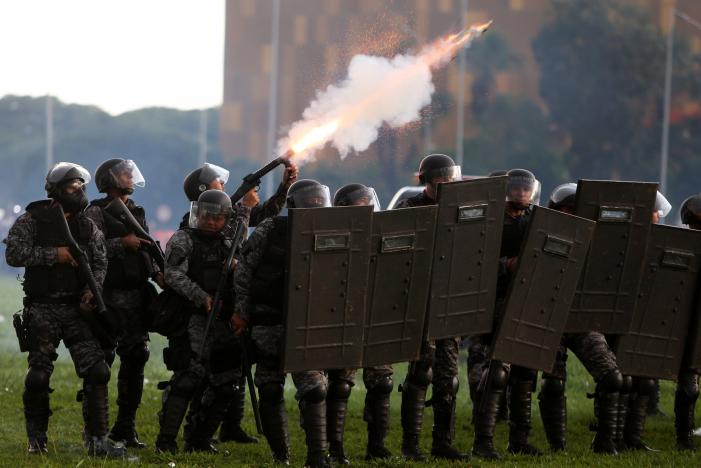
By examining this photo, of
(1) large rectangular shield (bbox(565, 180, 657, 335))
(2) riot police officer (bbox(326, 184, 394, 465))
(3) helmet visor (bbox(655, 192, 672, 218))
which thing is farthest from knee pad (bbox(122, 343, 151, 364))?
(3) helmet visor (bbox(655, 192, 672, 218))

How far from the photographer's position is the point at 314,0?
5738 centimetres

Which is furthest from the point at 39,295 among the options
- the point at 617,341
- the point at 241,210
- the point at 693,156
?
the point at 693,156

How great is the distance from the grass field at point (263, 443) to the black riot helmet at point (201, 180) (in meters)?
1.98

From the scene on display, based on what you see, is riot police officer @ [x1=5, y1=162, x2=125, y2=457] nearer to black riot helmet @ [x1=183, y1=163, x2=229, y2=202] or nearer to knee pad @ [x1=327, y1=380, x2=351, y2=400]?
black riot helmet @ [x1=183, y1=163, x2=229, y2=202]

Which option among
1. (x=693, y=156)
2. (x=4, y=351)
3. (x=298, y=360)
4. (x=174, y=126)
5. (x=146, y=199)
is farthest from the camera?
(x=174, y=126)

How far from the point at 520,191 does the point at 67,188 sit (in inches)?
128

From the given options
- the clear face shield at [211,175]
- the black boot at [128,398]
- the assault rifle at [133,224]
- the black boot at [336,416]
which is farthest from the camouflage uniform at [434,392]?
the black boot at [128,398]

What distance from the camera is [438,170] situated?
10188mm

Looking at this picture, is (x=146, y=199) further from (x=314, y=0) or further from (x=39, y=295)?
(x=39, y=295)

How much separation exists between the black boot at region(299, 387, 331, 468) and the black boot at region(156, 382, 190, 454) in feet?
4.05

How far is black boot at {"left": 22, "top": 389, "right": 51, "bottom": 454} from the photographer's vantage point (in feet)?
32.2

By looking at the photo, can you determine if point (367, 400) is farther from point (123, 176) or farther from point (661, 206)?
point (661, 206)

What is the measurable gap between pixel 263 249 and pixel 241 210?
1463 millimetres

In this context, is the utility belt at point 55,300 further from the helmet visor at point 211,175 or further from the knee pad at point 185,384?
the helmet visor at point 211,175
